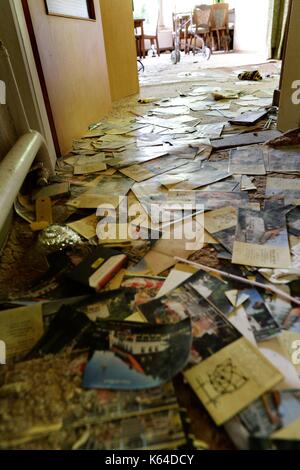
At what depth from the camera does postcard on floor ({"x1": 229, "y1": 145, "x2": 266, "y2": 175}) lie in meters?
1.49

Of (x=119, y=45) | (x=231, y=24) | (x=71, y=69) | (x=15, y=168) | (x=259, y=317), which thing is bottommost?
(x=259, y=317)

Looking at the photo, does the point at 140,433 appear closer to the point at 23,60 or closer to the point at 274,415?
the point at 274,415

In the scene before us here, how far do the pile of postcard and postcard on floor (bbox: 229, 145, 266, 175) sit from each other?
13mm

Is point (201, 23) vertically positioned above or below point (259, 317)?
above

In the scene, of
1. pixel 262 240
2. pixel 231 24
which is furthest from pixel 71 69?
pixel 231 24

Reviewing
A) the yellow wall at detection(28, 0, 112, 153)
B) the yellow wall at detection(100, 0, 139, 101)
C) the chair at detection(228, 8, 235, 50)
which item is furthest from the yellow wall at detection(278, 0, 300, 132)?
the chair at detection(228, 8, 235, 50)

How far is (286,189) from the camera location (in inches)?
50.8

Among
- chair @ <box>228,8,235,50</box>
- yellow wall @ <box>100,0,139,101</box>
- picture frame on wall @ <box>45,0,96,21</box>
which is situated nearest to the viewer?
picture frame on wall @ <box>45,0,96,21</box>

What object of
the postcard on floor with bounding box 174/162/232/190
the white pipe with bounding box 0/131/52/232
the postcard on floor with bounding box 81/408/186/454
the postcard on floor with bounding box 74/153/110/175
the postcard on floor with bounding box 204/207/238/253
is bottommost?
the postcard on floor with bounding box 81/408/186/454

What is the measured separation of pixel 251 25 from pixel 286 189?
7056mm

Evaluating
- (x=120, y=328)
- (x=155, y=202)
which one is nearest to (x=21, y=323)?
(x=120, y=328)

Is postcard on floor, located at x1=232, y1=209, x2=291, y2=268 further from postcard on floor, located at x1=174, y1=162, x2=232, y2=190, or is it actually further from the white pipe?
the white pipe

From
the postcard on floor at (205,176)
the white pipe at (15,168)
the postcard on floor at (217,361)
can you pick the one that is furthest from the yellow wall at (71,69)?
the postcard on floor at (217,361)
